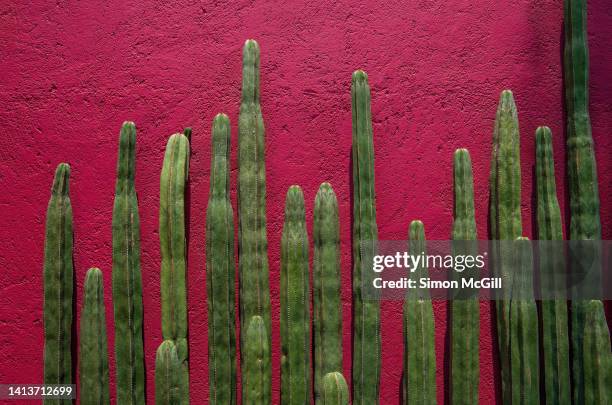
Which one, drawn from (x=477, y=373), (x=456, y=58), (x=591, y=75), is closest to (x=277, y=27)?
(x=456, y=58)

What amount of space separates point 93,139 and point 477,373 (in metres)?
2.62

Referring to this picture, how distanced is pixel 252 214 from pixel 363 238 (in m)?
0.63

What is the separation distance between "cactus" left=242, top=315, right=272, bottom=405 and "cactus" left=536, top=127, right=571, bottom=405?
1.56m

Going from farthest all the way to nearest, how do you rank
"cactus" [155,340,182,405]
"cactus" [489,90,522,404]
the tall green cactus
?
"cactus" [489,90,522,404]
the tall green cactus
"cactus" [155,340,182,405]

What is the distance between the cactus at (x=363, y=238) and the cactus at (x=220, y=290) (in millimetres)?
691

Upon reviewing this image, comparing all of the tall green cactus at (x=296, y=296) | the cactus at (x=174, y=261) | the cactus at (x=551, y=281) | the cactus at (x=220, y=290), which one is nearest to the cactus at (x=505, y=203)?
the cactus at (x=551, y=281)

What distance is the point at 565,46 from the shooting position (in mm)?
3965

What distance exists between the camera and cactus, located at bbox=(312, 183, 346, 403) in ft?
12.0

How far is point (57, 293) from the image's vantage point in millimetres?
3725

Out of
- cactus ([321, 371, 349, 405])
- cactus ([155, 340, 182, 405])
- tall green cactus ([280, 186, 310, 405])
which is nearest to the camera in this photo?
cactus ([321, 371, 349, 405])

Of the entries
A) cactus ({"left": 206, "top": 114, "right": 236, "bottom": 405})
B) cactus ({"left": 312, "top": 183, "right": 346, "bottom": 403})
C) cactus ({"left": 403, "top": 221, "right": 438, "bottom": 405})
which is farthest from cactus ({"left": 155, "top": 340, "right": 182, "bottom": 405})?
cactus ({"left": 403, "top": 221, "right": 438, "bottom": 405})

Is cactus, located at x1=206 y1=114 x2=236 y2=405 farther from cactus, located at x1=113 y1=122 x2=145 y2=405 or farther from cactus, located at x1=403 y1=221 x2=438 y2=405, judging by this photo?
cactus, located at x1=403 y1=221 x2=438 y2=405

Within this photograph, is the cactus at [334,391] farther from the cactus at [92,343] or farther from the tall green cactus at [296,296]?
the cactus at [92,343]

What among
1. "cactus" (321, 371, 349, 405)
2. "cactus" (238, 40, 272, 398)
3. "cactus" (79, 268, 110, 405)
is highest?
"cactus" (238, 40, 272, 398)
